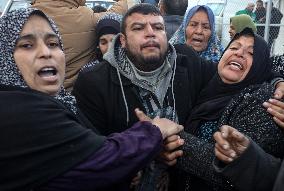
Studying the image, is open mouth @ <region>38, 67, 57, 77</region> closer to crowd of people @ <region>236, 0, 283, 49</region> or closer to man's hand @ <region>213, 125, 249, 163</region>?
man's hand @ <region>213, 125, 249, 163</region>

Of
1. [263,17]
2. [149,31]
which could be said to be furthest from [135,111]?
[263,17]

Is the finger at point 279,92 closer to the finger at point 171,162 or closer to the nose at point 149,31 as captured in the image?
the finger at point 171,162

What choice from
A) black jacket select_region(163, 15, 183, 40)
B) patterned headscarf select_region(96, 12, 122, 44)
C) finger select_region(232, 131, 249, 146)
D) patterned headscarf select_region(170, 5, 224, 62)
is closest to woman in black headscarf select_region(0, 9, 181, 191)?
finger select_region(232, 131, 249, 146)

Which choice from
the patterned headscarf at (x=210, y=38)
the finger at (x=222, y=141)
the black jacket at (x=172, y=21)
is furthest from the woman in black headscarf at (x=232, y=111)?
the black jacket at (x=172, y=21)

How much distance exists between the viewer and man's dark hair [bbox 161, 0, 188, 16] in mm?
4196

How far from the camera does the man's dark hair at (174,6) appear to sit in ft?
13.8

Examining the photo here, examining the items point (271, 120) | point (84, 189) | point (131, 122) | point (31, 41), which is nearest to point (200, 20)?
point (131, 122)

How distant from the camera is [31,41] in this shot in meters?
1.88

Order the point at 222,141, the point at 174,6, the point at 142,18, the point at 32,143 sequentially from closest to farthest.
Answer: the point at 32,143 < the point at 222,141 < the point at 142,18 < the point at 174,6

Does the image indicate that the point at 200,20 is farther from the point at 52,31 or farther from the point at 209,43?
the point at 52,31

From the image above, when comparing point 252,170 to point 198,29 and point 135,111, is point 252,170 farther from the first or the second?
point 198,29

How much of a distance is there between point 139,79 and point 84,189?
1104 millimetres

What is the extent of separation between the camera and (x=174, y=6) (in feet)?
13.8

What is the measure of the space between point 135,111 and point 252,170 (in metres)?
0.76
